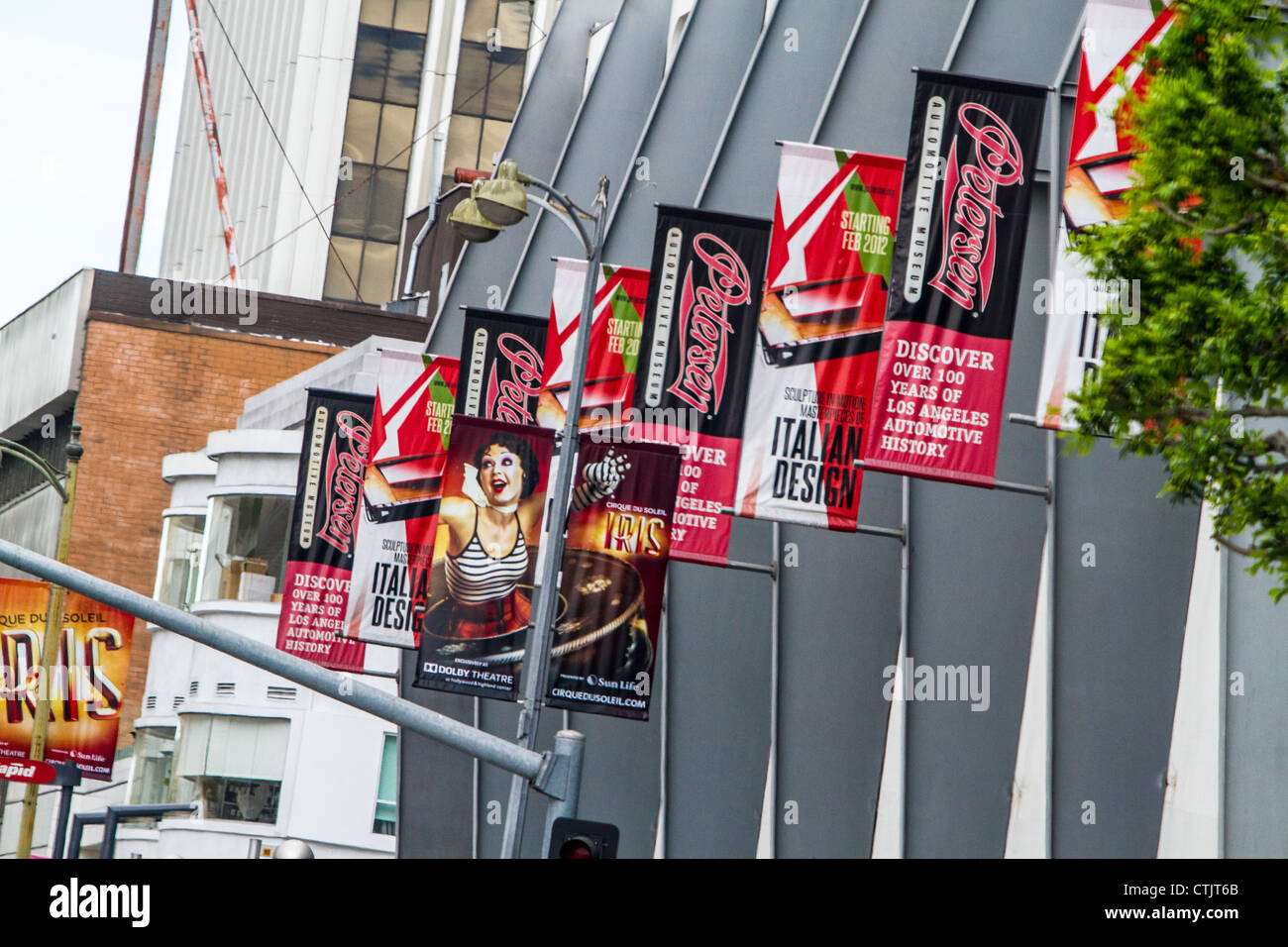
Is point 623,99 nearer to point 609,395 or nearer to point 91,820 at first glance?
point 609,395

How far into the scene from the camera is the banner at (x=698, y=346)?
19703 millimetres

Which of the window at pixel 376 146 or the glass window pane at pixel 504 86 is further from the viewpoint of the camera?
the glass window pane at pixel 504 86

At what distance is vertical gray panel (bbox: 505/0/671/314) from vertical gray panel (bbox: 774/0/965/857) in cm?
865

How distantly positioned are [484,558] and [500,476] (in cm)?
87

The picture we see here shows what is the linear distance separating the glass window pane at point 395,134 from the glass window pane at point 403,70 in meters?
0.42

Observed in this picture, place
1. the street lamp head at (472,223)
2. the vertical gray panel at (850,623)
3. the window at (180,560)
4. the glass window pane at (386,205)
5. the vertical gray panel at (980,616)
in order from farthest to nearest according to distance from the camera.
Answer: the glass window pane at (386,205), the window at (180,560), the vertical gray panel at (850,623), the vertical gray panel at (980,616), the street lamp head at (472,223)

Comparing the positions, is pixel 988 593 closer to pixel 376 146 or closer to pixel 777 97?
pixel 777 97

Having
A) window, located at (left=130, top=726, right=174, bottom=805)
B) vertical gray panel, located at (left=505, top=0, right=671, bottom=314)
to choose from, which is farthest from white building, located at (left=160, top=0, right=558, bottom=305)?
vertical gray panel, located at (left=505, top=0, right=671, bottom=314)

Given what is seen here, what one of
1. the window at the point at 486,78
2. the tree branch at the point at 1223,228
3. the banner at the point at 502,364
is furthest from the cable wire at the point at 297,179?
the tree branch at the point at 1223,228

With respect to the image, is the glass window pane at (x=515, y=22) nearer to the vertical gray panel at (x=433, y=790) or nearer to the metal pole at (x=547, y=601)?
the vertical gray panel at (x=433, y=790)

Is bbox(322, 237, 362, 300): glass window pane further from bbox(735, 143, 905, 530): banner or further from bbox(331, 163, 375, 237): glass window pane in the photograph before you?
bbox(735, 143, 905, 530): banner

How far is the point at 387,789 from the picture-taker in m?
35.0

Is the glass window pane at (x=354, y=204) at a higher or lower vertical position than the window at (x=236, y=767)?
higher

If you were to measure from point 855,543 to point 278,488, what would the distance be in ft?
59.1
